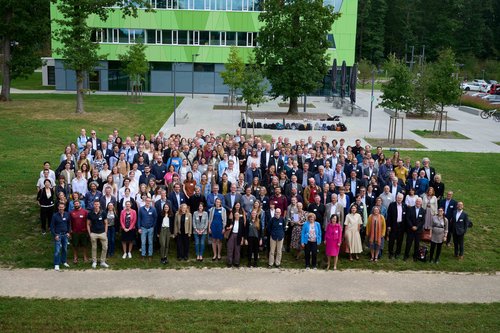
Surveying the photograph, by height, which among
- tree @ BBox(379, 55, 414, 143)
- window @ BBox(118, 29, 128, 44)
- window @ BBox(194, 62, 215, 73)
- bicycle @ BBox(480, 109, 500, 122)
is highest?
window @ BBox(118, 29, 128, 44)

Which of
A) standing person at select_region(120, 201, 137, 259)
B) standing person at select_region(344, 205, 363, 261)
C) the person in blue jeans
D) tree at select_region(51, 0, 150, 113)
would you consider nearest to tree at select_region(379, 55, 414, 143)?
standing person at select_region(344, 205, 363, 261)

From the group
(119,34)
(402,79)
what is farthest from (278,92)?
(119,34)

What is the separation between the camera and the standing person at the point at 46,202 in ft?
45.7

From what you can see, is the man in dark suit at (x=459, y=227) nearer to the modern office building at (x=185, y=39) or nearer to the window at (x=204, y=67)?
the modern office building at (x=185, y=39)

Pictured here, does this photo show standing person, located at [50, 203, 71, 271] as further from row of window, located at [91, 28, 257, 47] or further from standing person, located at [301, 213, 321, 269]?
row of window, located at [91, 28, 257, 47]

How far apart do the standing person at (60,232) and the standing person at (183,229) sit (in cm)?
239

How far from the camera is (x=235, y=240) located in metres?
12.6

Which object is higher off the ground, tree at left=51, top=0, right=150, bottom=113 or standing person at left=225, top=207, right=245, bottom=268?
tree at left=51, top=0, right=150, bottom=113

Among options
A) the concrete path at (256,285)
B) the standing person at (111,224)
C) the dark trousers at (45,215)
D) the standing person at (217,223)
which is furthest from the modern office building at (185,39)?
the concrete path at (256,285)

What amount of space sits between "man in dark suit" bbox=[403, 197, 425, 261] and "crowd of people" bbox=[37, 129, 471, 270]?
24 mm

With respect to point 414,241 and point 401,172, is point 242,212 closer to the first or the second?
point 414,241

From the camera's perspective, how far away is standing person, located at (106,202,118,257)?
12648mm

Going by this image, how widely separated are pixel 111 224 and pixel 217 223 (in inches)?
95.2

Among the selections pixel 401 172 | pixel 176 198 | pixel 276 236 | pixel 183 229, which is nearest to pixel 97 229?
pixel 183 229
